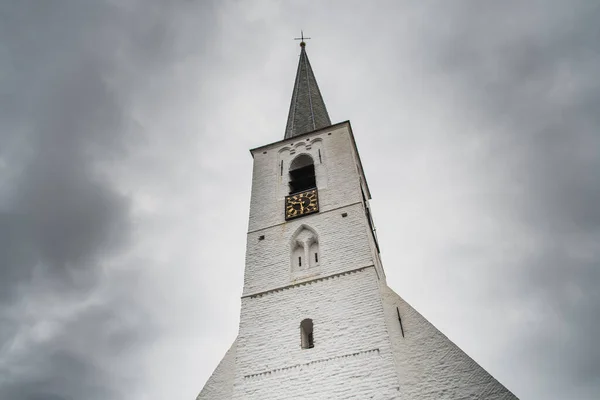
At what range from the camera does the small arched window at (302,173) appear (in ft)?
59.9

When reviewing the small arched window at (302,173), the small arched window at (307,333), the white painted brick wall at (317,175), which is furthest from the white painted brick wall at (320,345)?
the small arched window at (302,173)

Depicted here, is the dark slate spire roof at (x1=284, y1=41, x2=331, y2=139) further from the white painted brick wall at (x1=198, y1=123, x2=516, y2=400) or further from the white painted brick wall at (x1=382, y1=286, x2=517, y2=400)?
the white painted brick wall at (x1=382, y1=286, x2=517, y2=400)

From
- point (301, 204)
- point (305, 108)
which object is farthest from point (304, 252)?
point (305, 108)

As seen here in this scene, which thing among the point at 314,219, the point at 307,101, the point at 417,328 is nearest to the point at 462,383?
the point at 417,328

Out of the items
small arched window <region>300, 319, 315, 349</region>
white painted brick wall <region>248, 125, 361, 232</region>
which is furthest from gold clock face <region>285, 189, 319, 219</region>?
small arched window <region>300, 319, 315, 349</region>

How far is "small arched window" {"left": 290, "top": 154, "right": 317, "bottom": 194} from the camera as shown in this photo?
18266mm

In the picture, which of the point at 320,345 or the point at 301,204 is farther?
the point at 301,204

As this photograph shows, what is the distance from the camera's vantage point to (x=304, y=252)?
14469 millimetres

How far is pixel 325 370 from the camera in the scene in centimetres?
1091

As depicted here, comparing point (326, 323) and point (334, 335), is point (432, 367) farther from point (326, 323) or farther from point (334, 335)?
point (326, 323)

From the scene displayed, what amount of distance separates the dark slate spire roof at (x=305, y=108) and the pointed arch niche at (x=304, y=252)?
7373 mm

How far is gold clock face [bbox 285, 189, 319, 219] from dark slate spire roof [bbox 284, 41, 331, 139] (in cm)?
540

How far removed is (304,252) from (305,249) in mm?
98

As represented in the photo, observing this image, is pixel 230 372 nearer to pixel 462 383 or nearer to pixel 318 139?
pixel 462 383
